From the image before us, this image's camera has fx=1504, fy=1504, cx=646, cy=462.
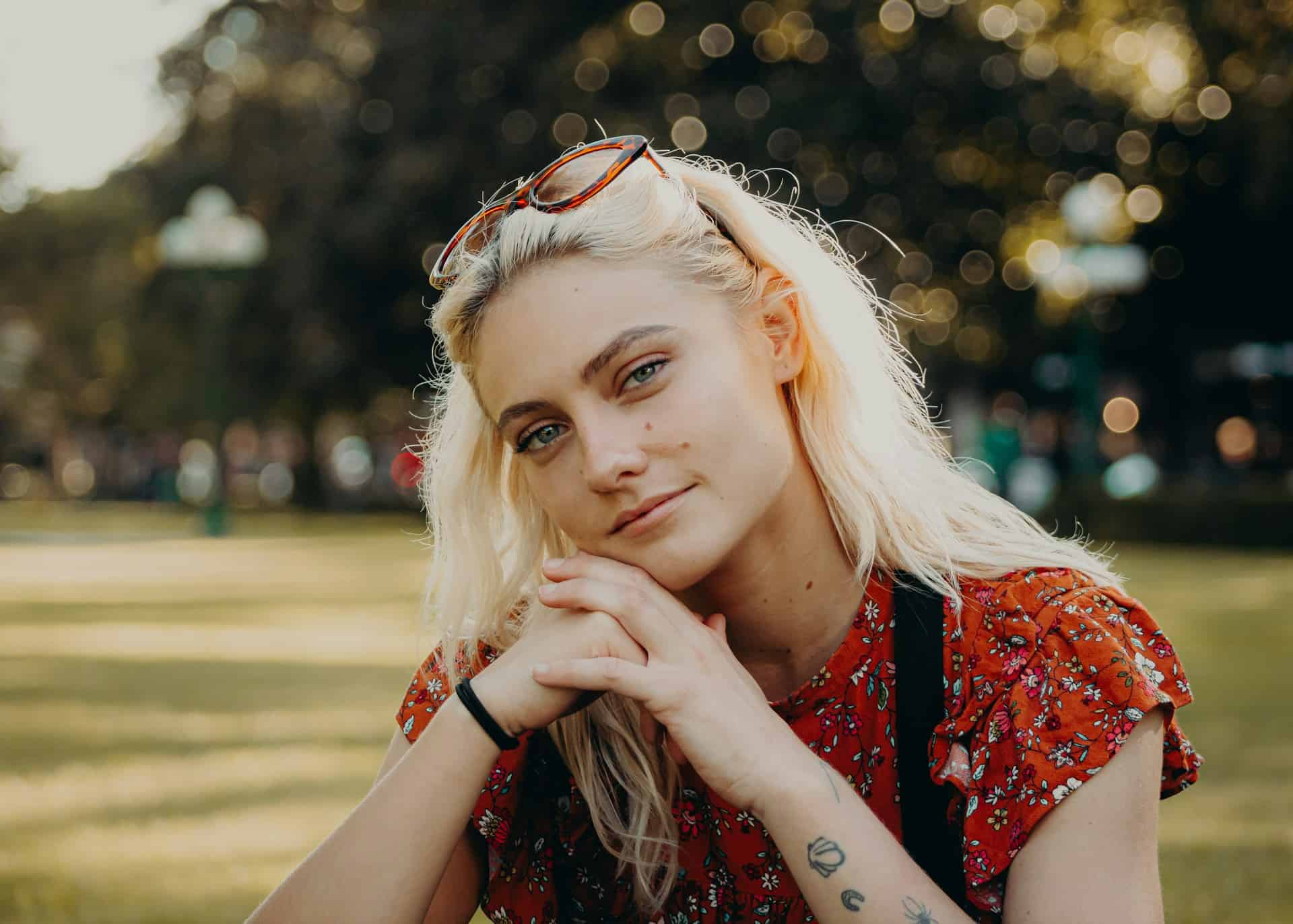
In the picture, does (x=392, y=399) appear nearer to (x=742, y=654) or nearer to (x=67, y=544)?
(x=67, y=544)

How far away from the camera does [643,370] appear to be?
292 cm

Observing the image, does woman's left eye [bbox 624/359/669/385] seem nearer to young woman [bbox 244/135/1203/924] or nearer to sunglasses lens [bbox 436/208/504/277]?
young woman [bbox 244/135/1203/924]

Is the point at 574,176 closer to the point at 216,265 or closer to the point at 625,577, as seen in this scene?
the point at 625,577

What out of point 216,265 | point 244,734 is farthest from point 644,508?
point 216,265

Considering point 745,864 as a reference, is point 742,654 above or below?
above

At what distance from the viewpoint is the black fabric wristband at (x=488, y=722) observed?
291 cm

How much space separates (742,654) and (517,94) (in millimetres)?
27388

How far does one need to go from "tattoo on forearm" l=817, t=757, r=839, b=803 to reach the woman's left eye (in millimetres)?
785

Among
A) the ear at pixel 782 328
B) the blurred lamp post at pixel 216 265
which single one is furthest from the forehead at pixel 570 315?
the blurred lamp post at pixel 216 265

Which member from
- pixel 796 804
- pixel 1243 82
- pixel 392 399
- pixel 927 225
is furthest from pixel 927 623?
pixel 392 399

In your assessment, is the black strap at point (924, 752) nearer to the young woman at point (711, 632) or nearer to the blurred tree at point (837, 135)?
the young woman at point (711, 632)

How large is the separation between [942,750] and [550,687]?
75 centimetres

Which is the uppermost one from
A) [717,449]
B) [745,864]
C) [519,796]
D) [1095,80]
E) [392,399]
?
[717,449]

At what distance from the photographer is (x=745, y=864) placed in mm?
3021
